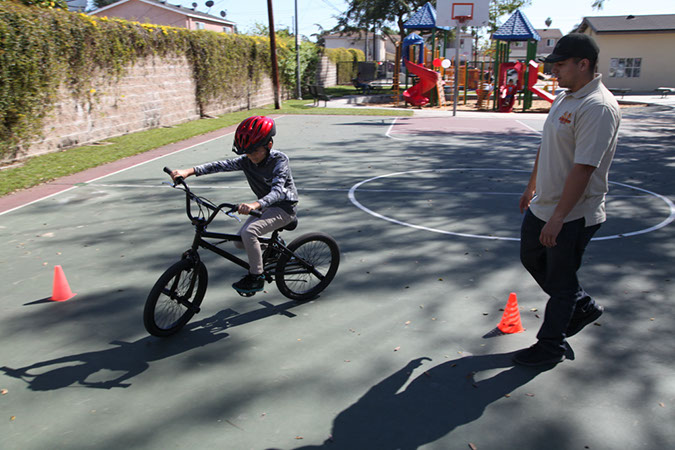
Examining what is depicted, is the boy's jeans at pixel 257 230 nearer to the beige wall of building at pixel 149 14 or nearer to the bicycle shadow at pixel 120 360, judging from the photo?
the bicycle shadow at pixel 120 360

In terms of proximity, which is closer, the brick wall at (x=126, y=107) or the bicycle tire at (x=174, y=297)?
the bicycle tire at (x=174, y=297)

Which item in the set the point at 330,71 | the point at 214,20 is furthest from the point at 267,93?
the point at 214,20

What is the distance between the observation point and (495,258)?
5.88 m

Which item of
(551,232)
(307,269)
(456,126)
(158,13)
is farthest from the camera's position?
(158,13)

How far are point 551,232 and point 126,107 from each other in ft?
50.7

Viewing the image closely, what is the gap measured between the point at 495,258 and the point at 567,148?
278 cm

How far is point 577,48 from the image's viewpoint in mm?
3193

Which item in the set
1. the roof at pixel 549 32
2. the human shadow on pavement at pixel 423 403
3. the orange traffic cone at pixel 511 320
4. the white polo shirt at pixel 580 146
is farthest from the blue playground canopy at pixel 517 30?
the roof at pixel 549 32

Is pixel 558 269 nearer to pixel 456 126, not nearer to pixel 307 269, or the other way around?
pixel 307 269

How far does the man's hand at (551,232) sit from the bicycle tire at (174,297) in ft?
8.22

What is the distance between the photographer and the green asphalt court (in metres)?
3.07

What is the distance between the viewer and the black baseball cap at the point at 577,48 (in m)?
3.18

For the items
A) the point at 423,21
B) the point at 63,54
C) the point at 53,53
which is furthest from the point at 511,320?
the point at 423,21

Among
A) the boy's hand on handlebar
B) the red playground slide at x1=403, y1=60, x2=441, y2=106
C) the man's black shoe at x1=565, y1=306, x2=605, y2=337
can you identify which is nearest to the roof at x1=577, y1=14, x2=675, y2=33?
the red playground slide at x1=403, y1=60, x2=441, y2=106
